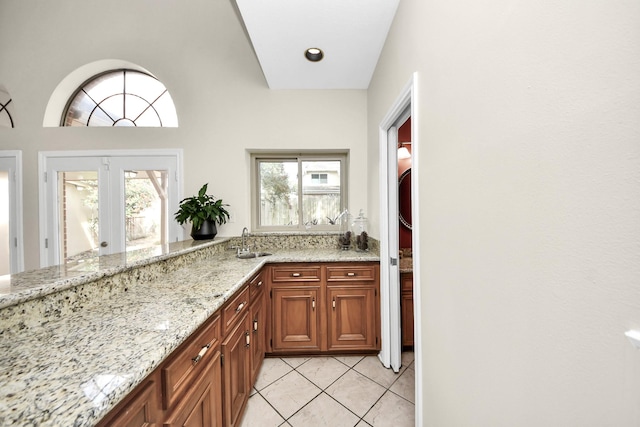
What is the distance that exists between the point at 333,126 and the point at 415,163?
1586 millimetres

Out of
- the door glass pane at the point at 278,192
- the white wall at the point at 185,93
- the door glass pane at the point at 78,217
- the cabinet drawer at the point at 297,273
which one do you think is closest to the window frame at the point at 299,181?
the door glass pane at the point at 278,192

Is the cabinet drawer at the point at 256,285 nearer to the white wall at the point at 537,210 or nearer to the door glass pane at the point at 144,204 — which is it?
the white wall at the point at 537,210

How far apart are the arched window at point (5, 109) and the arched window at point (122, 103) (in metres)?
0.55

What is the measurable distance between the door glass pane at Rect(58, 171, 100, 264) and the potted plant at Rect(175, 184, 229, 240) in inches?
42.8

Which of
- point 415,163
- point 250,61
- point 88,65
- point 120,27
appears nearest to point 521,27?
point 415,163

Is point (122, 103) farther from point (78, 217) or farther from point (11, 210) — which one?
point (11, 210)

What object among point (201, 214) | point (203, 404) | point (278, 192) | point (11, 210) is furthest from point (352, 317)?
point (11, 210)

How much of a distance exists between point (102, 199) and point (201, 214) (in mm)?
1260

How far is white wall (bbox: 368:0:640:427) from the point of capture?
41 centimetres

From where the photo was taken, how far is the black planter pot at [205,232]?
2.31 m

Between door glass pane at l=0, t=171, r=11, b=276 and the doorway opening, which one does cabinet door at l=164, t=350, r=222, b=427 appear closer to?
the doorway opening

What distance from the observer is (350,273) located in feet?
6.78

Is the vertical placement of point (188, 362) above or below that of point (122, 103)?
below

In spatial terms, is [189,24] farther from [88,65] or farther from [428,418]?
[428,418]
